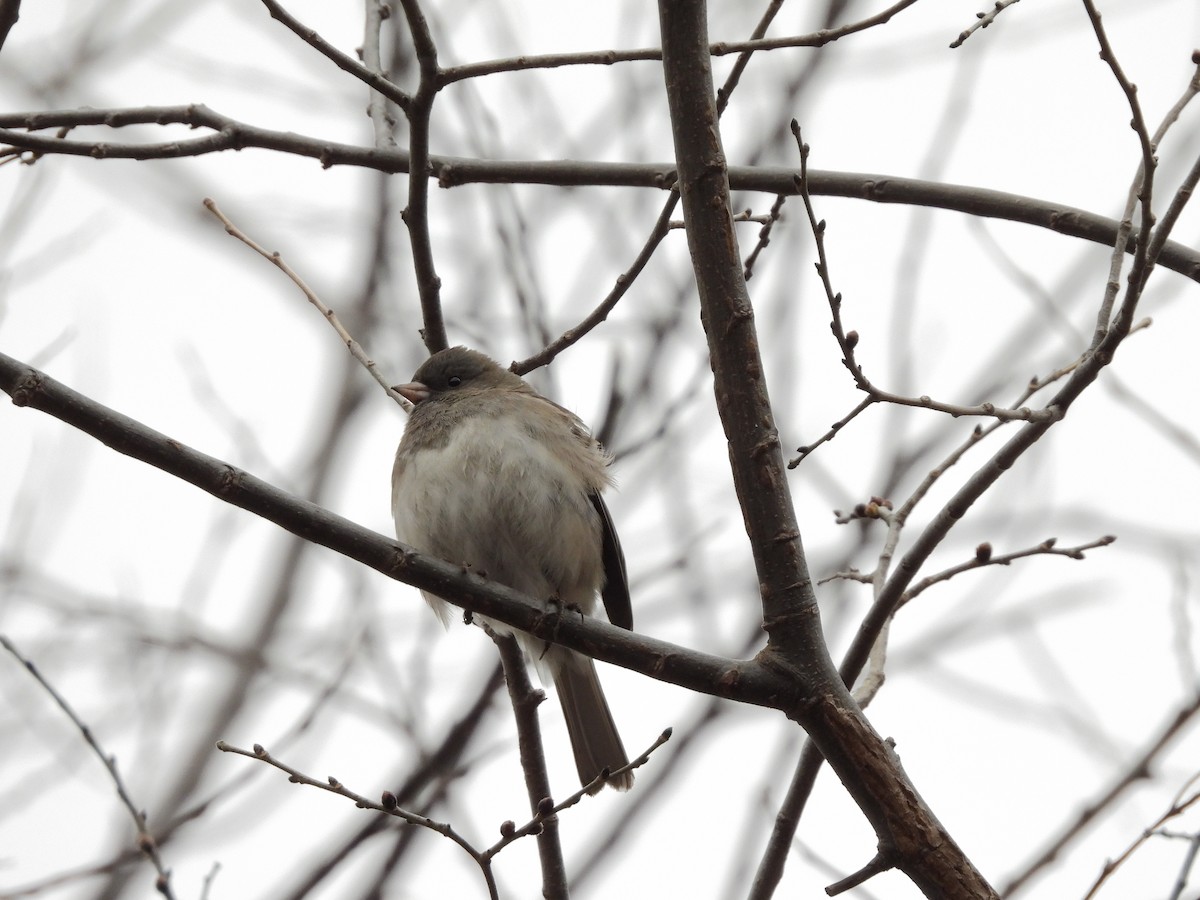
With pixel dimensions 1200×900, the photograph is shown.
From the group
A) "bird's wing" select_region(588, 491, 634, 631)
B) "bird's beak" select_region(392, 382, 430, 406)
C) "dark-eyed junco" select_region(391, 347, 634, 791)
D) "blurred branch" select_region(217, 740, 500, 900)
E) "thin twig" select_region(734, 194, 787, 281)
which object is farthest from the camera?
"bird's beak" select_region(392, 382, 430, 406)

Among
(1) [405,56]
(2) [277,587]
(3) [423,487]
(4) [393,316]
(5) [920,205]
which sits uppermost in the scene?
(1) [405,56]

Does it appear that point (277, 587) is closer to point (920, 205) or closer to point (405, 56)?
point (405, 56)

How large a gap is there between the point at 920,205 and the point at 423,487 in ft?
5.96

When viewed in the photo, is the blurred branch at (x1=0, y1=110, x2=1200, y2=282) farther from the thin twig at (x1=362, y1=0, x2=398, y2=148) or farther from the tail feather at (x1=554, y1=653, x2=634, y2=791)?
the tail feather at (x1=554, y1=653, x2=634, y2=791)

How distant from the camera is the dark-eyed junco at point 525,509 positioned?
13.3 feet

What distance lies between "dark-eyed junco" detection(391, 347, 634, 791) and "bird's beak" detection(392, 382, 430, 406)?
0.01 meters

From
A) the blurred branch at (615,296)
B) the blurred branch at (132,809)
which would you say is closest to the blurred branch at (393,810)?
the blurred branch at (132,809)

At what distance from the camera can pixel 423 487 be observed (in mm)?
4113

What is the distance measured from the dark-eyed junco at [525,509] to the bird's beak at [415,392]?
1cm

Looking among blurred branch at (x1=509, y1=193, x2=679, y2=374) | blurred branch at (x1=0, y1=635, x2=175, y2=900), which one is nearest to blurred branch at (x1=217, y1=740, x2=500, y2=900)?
blurred branch at (x1=0, y1=635, x2=175, y2=900)

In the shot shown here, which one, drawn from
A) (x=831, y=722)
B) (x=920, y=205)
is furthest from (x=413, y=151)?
(x=831, y=722)

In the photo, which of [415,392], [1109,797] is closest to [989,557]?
[1109,797]

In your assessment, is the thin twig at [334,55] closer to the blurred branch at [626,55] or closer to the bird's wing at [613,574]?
the blurred branch at [626,55]

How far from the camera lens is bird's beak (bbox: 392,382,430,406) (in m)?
4.61
